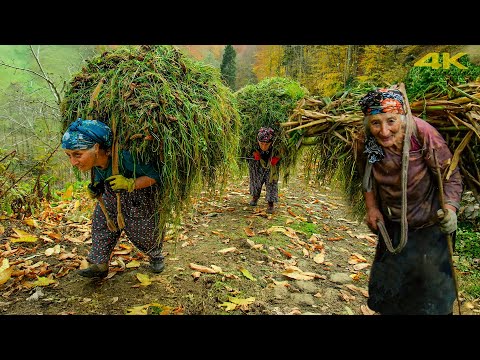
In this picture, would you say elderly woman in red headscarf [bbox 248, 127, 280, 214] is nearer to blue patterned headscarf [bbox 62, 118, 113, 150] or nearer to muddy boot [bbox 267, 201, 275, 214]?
muddy boot [bbox 267, 201, 275, 214]

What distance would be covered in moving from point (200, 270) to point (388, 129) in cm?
257

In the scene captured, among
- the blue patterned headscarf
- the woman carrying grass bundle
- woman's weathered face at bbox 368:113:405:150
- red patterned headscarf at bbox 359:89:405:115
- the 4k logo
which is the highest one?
the 4k logo

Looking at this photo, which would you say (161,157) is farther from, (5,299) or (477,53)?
(477,53)

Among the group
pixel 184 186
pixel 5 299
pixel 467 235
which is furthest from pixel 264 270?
pixel 467 235

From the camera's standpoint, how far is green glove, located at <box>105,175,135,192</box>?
278 centimetres

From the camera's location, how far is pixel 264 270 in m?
4.08

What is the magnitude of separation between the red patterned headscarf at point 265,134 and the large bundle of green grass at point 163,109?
241cm

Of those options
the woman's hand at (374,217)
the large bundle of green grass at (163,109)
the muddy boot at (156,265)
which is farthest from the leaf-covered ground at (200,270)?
the woman's hand at (374,217)

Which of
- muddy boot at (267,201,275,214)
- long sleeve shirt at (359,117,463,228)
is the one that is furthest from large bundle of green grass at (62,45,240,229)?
muddy boot at (267,201,275,214)

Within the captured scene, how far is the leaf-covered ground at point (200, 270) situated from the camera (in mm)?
3207

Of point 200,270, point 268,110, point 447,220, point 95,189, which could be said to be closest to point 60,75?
point 268,110

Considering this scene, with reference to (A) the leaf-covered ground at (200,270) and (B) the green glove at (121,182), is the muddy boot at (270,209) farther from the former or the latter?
(B) the green glove at (121,182)

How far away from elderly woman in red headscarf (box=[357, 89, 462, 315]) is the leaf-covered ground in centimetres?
108

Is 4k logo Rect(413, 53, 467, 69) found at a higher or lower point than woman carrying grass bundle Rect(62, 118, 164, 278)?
higher
